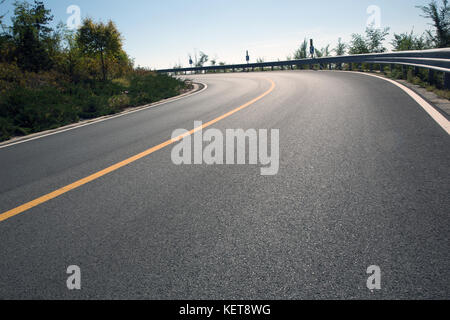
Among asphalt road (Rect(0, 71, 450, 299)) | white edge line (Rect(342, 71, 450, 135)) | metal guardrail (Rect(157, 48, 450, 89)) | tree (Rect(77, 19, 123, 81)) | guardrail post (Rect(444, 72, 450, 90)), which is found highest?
tree (Rect(77, 19, 123, 81))

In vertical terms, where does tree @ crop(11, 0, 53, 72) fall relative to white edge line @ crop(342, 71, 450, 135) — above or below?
above

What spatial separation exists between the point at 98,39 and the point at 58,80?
4571 millimetres

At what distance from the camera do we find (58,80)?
14070mm

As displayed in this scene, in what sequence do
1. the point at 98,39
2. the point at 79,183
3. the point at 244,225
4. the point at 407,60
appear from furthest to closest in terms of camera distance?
1. the point at 98,39
2. the point at 407,60
3. the point at 79,183
4. the point at 244,225

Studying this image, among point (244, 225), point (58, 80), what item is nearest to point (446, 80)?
point (244, 225)

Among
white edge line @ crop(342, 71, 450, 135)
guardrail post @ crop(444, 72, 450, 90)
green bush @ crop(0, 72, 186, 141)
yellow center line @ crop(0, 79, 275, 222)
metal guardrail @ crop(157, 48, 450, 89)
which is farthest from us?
green bush @ crop(0, 72, 186, 141)

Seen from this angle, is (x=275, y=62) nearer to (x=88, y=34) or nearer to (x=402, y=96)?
(x=88, y=34)

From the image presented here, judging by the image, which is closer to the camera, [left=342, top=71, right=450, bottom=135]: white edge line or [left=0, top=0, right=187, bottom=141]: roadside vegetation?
[left=342, top=71, right=450, bottom=135]: white edge line

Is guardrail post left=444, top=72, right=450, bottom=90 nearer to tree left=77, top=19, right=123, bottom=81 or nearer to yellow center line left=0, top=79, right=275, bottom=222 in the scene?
yellow center line left=0, top=79, right=275, bottom=222

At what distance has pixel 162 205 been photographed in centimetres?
294

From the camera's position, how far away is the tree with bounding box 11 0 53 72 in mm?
15464

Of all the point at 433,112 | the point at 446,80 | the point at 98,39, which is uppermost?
the point at 98,39

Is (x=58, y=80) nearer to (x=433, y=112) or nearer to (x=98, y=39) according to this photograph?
(x=98, y=39)

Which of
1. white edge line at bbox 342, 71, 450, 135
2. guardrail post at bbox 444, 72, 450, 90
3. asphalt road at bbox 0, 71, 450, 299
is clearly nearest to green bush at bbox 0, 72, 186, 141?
asphalt road at bbox 0, 71, 450, 299
